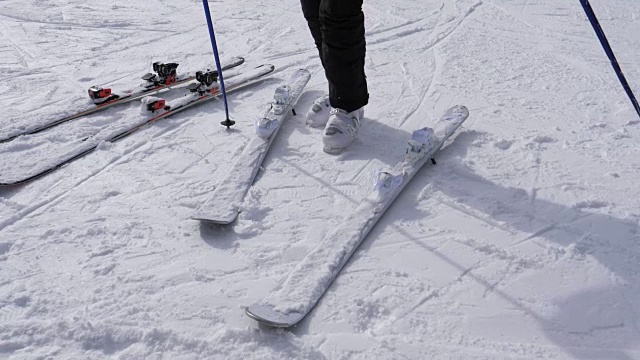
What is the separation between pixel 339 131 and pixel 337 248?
99cm

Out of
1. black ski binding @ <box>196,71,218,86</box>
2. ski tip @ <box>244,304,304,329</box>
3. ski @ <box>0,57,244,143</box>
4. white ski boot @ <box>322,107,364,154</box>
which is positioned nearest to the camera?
ski tip @ <box>244,304,304,329</box>

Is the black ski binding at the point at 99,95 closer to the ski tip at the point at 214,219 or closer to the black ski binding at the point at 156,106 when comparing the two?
the black ski binding at the point at 156,106

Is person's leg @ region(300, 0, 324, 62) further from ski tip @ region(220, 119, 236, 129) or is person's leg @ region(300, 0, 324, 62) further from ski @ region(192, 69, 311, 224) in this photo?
ski tip @ region(220, 119, 236, 129)

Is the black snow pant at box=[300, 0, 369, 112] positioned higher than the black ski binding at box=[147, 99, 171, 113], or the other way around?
the black snow pant at box=[300, 0, 369, 112]

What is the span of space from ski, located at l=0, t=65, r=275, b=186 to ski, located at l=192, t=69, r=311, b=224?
45 cm

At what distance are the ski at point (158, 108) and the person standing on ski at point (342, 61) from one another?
965 mm

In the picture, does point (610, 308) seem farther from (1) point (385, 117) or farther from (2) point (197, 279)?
(1) point (385, 117)

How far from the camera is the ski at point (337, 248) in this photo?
181 centimetres

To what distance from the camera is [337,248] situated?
7.02ft

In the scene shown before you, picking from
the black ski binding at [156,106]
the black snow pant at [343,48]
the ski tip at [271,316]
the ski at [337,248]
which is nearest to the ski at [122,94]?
the black ski binding at [156,106]

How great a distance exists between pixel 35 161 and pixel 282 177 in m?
1.38

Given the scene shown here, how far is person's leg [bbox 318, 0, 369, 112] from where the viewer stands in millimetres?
2699

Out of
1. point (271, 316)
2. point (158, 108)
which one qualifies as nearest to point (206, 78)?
point (158, 108)

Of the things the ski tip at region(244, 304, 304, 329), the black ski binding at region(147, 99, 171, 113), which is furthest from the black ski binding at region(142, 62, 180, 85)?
the ski tip at region(244, 304, 304, 329)
